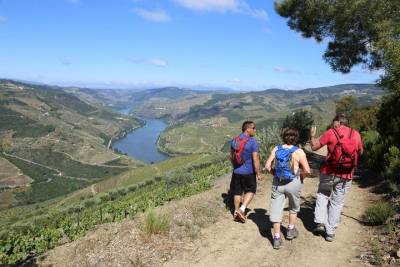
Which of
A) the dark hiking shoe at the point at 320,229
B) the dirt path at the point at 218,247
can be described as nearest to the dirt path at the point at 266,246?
the dirt path at the point at 218,247

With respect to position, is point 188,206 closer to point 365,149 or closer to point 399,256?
point 399,256

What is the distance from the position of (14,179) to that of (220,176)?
597 feet

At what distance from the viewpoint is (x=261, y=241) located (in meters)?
8.52

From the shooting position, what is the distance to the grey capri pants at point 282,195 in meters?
8.05

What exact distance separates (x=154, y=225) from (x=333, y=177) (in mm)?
3696

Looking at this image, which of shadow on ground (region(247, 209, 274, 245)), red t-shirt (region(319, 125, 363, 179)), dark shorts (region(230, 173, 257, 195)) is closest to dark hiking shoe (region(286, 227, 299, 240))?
shadow on ground (region(247, 209, 274, 245))

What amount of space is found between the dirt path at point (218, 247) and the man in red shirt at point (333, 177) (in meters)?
0.38

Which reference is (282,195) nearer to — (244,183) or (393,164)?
(244,183)

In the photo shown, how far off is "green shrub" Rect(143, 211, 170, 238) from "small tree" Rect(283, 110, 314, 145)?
14.4 m

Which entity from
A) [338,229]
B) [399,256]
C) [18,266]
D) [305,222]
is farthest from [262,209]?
[18,266]

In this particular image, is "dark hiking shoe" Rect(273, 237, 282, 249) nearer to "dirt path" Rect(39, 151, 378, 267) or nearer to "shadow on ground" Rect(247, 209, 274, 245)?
"dirt path" Rect(39, 151, 378, 267)

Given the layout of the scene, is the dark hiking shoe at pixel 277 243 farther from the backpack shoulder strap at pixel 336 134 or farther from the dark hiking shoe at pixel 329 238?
the backpack shoulder strap at pixel 336 134

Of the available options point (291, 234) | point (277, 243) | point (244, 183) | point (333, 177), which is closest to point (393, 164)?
point (333, 177)

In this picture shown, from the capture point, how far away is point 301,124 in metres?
22.6
